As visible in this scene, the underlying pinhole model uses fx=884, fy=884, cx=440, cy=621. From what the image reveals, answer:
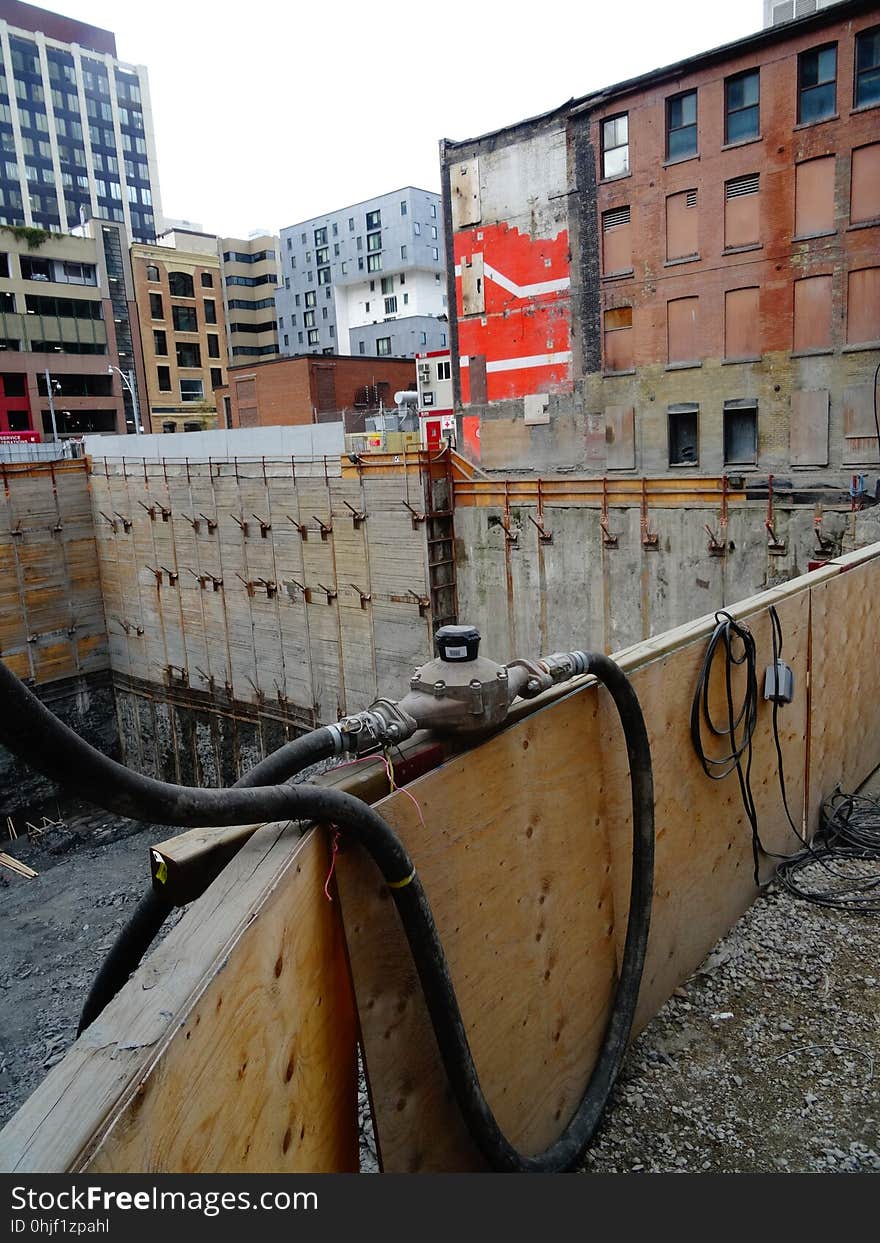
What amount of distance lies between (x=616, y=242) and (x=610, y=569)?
49.8 feet

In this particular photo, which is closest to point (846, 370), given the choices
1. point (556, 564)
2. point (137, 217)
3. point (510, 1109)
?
→ point (556, 564)

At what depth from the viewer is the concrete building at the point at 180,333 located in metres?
69.8

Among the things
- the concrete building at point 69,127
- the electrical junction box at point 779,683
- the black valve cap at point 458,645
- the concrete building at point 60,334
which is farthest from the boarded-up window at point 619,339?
the concrete building at point 69,127

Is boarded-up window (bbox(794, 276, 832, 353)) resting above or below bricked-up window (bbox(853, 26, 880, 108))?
below

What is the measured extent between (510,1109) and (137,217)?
419 feet

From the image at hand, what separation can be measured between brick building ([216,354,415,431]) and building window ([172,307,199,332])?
1936 centimetres

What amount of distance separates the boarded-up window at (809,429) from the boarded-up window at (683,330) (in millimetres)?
3830

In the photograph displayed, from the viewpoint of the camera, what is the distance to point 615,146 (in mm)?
29781

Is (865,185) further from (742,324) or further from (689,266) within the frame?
(689,266)

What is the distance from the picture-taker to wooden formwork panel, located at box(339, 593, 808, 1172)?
2.79 metres

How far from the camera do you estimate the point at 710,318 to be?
28078 mm

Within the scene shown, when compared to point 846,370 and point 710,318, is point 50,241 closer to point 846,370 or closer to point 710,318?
point 710,318

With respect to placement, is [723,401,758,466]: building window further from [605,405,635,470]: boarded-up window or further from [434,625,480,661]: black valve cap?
[434,625,480,661]: black valve cap

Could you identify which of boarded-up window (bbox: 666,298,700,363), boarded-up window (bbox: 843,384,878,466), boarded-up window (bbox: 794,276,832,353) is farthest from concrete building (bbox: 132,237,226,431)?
boarded-up window (bbox: 843,384,878,466)
